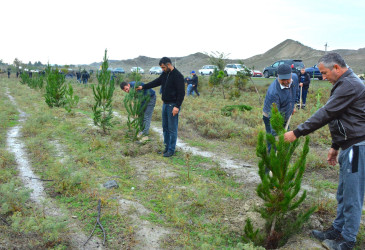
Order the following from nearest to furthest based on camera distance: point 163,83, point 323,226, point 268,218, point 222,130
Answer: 1. point 268,218
2. point 323,226
3. point 163,83
4. point 222,130

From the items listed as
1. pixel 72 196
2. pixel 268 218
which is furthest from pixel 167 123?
pixel 268 218

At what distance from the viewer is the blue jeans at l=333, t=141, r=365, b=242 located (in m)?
2.59

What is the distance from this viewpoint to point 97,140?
6.64 metres

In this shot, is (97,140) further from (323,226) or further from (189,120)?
(323,226)

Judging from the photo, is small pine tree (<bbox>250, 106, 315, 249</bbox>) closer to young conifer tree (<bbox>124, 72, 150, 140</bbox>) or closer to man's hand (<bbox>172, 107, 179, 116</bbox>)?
man's hand (<bbox>172, 107, 179, 116</bbox>)

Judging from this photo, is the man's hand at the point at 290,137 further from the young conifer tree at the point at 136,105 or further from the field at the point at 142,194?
the young conifer tree at the point at 136,105

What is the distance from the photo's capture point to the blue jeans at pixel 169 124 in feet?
19.1

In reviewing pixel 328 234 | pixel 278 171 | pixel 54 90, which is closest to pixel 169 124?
pixel 278 171

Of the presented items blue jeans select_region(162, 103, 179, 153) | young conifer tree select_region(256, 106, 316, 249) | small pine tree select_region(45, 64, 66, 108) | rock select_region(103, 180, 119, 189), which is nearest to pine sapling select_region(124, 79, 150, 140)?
blue jeans select_region(162, 103, 179, 153)

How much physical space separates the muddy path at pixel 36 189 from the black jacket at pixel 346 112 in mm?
2501

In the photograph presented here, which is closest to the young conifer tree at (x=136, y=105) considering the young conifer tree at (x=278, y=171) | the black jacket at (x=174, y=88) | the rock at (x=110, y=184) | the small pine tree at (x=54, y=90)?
the black jacket at (x=174, y=88)

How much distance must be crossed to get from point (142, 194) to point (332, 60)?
9.98ft

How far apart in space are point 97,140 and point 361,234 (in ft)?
17.6

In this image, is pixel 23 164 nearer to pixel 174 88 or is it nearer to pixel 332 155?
pixel 174 88
